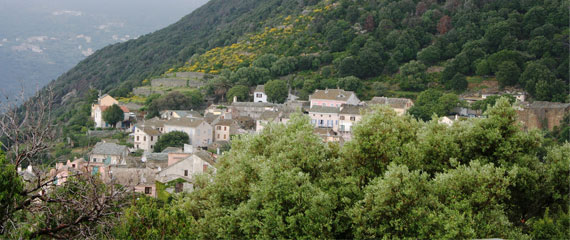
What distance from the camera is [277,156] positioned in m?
15.2

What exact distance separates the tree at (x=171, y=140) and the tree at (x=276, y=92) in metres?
16.8

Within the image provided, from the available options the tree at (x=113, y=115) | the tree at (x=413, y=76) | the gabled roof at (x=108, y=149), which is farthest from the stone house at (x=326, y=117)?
the tree at (x=113, y=115)

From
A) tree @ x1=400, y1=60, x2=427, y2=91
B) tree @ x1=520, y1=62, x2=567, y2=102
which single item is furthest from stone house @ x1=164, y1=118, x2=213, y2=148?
tree @ x1=520, y1=62, x2=567, y2=102

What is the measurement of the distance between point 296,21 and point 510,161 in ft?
244

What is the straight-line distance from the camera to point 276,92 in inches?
2341

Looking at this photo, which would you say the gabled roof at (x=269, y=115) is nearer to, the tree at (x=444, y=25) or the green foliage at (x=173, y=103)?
the green foliage at (x=173, y=103)

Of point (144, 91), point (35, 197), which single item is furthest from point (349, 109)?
point (35, 197)

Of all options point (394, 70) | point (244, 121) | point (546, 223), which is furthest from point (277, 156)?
point (394, 70)

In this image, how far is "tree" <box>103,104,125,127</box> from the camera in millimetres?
56188

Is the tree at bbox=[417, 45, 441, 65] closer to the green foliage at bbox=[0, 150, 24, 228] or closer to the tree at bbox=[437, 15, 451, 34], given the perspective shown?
the tree at bbox=[437, 15, 451, 34]

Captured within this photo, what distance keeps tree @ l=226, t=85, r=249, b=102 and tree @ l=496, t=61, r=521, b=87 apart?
27938mm

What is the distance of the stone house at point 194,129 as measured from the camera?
45.8 meters

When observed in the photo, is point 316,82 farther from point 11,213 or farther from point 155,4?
point 155,4

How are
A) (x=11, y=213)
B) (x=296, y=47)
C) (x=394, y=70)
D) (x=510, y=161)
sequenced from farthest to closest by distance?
(x=296, y=47), (x=394, y=70), (x=510, y=161), (x=11, y=213)
